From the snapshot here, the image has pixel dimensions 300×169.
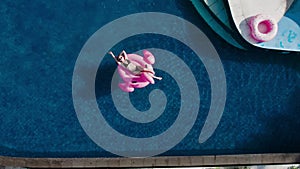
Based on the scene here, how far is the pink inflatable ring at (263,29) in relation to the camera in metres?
15.2

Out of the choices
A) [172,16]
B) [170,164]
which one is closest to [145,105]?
[170,164]

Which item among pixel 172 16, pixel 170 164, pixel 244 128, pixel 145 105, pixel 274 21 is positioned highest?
pixel 172 16

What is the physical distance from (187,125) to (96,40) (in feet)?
15.6

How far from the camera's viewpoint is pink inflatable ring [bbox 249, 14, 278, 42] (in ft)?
49.9

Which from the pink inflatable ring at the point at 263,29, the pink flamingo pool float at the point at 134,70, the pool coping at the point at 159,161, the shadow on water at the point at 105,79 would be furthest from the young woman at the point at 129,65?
the pink inflatable ring at the point at 263,29

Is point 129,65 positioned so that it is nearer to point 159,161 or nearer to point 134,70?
point 134,70

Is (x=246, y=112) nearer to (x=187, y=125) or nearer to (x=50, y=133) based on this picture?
(x=187, y=125)

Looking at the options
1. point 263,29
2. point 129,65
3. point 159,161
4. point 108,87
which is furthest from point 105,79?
point 263,29

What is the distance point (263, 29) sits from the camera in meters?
15.4

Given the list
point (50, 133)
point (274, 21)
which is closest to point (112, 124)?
point (50, 133)

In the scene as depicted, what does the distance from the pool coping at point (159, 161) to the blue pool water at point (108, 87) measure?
0.51 meters

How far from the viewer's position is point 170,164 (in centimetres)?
1533

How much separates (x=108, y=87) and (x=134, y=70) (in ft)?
4.83

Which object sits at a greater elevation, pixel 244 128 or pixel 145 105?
pixel 145 105
